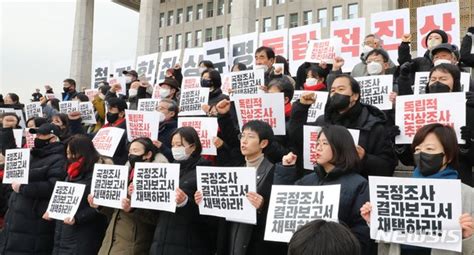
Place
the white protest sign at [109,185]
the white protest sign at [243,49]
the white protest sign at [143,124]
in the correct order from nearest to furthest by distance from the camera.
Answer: the white protest sign at [109,185] → the white protest sign at [143,124] → the white protest sign at [243,49]

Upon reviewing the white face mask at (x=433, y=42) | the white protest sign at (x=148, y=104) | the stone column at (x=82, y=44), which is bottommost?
the white protest sign at (x=148, y=104)

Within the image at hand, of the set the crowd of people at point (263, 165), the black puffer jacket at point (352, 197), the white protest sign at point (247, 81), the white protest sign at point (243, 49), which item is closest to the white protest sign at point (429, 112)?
the crowd of people at point (263, 165)

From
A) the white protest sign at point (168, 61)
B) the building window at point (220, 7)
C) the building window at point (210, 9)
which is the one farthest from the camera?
the building window at point (210, 9)

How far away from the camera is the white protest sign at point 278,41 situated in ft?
40.8

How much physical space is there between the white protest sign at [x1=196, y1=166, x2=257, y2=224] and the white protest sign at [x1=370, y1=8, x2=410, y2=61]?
7526 mm

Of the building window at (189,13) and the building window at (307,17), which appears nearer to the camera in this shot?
the building window at (307,17)

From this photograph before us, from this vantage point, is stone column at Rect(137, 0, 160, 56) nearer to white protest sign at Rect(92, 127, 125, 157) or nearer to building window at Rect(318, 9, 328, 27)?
building window at Rect(318, 9, 328, 27)

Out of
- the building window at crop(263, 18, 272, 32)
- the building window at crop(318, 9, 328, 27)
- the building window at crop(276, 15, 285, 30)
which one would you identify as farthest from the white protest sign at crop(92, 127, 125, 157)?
the building window at crop(263, 18, 272, 32)

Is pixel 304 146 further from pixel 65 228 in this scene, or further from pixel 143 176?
pixel 65 228

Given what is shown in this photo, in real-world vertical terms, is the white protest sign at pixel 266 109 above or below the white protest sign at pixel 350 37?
below

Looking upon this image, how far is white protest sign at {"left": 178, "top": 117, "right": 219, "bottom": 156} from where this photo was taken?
5840 mm

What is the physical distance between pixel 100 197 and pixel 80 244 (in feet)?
2.02

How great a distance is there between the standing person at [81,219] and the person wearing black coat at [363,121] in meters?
2.54

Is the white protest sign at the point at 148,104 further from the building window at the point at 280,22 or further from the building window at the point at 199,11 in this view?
the building window at the point at 199,11
